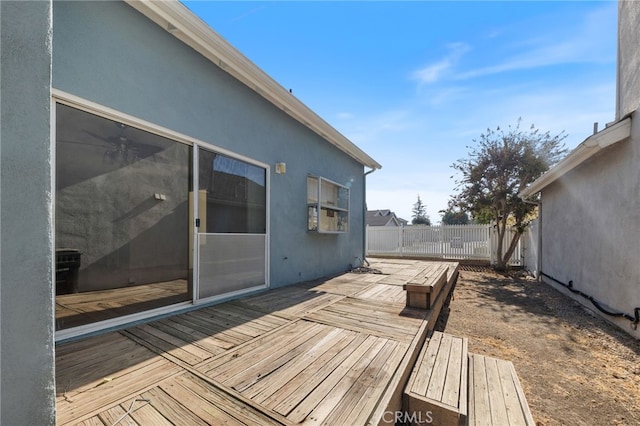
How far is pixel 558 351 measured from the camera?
10.2 feet

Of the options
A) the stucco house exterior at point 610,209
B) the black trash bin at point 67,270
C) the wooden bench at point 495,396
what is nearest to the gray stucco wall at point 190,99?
the black trash bin at point 67,270

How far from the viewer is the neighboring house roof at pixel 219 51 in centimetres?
254

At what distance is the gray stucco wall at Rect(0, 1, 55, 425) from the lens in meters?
0.95

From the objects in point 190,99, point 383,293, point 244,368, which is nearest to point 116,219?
point 190,99

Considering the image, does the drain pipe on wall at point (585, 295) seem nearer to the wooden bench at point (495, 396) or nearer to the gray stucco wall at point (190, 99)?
the wooden bench at point (495, 396)

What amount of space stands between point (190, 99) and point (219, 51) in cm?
68

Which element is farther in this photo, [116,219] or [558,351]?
[116,219]

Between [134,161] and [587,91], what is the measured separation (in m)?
9.01

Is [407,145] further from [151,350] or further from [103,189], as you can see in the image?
[151,350]

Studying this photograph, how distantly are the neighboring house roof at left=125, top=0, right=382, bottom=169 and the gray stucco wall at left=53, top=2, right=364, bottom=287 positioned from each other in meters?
0.09

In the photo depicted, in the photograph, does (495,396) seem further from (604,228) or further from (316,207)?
(604,228)

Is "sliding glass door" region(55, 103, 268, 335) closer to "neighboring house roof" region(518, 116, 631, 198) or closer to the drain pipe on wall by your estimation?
the drain pipe on wall

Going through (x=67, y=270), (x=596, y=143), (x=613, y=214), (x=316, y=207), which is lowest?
(x=67, y=270)

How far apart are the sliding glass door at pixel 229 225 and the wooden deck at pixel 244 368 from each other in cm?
50
